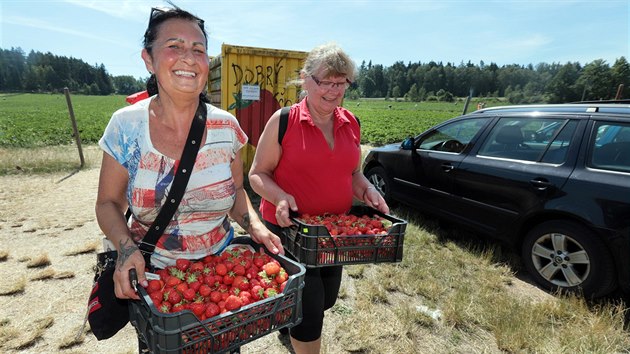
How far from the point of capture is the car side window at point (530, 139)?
3842mm

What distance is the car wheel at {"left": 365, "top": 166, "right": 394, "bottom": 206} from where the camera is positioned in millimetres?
6191

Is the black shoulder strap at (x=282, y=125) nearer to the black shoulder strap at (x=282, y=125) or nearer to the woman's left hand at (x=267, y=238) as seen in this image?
the black shoulder strap at (x=282, y=125)

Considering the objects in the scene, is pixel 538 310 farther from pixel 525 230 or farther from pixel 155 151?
pixel 155 151

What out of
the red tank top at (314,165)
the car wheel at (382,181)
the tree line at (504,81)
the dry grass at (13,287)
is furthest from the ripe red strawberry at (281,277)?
the tree line at (504,81)

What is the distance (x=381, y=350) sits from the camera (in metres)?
2.86

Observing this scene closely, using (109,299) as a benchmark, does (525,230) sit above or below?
below

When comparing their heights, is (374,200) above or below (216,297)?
above

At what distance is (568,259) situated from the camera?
3.63 meters

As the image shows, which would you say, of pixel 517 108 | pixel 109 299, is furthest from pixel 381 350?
pixel 517 108

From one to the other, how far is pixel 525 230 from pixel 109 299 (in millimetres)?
4197

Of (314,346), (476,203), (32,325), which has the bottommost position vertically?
(32,325)

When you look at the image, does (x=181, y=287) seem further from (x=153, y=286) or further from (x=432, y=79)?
(x=432, y=79)

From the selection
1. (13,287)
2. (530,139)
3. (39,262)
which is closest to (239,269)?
(13,287)

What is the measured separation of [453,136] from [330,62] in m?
3.72
